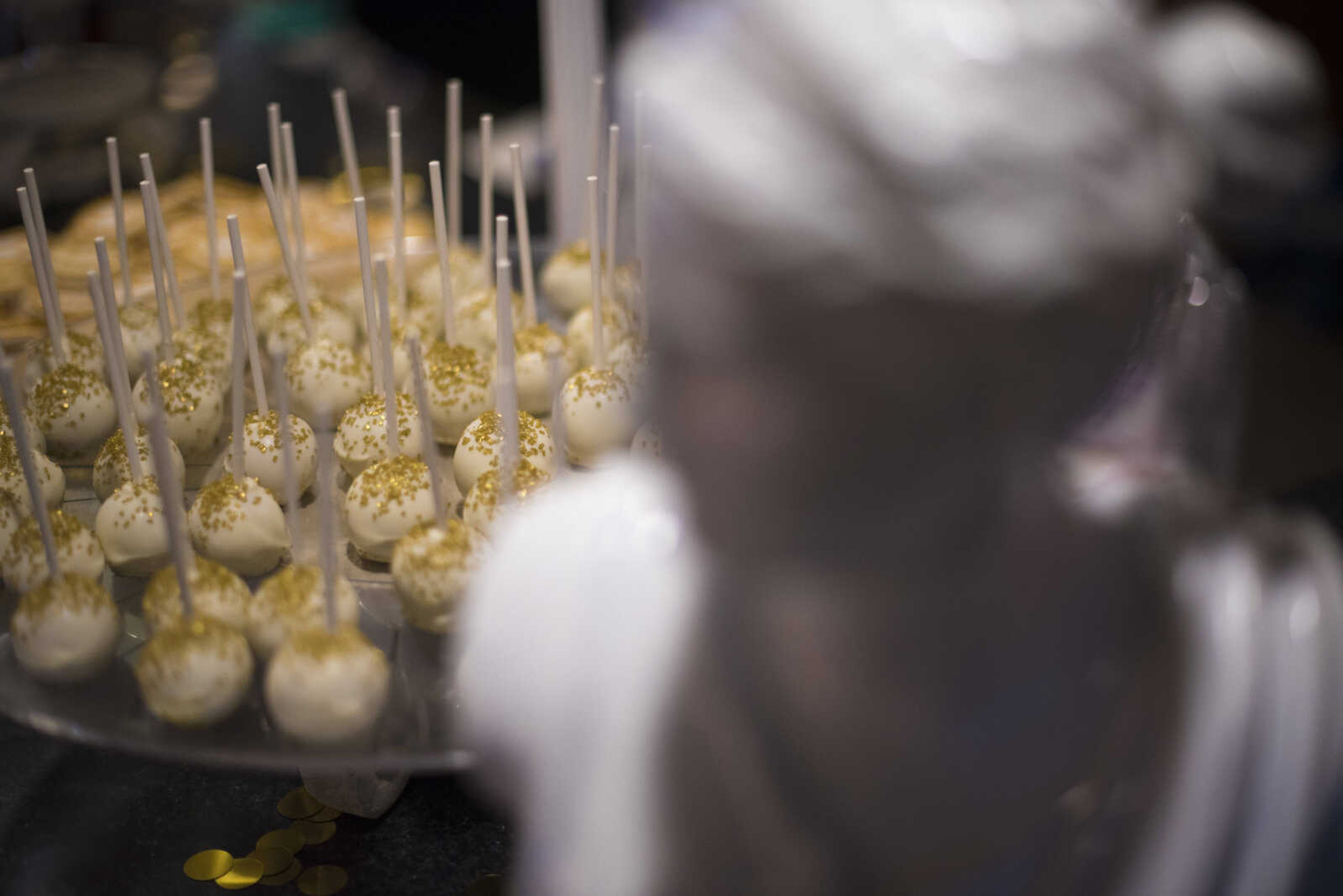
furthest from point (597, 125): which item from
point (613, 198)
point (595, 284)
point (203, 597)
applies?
point (203, 597)

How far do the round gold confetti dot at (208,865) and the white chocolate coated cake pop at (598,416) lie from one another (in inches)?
15.2

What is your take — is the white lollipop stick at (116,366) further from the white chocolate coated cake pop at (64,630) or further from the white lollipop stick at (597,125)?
the white lollipop stick at (597,125)

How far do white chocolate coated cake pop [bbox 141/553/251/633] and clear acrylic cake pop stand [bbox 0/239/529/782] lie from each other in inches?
1.3

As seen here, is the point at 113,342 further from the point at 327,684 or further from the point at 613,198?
the point at 613,198

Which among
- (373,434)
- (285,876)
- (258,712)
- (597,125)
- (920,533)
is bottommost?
(285,876)

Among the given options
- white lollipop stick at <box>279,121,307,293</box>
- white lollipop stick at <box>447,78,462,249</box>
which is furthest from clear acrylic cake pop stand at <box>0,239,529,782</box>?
white lollipop stick at <box>447,78,462,249</box>

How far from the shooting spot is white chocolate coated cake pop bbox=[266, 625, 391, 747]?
2.14 feet

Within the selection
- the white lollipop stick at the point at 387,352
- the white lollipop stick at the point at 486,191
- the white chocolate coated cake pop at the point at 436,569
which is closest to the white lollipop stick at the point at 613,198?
the white lollipop stick at the point at 486,191

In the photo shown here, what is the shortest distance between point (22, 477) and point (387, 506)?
11.0 inches

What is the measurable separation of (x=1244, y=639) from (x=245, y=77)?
2.37 metres

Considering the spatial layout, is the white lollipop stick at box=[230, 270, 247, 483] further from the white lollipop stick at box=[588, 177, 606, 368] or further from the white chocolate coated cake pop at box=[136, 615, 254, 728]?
the white lollipop stick at box=[588, 177, 606, 368]

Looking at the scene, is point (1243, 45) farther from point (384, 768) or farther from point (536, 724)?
point (384, 768)

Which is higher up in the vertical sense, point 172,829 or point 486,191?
point 486,191

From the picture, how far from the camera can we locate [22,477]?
2.76 feet
